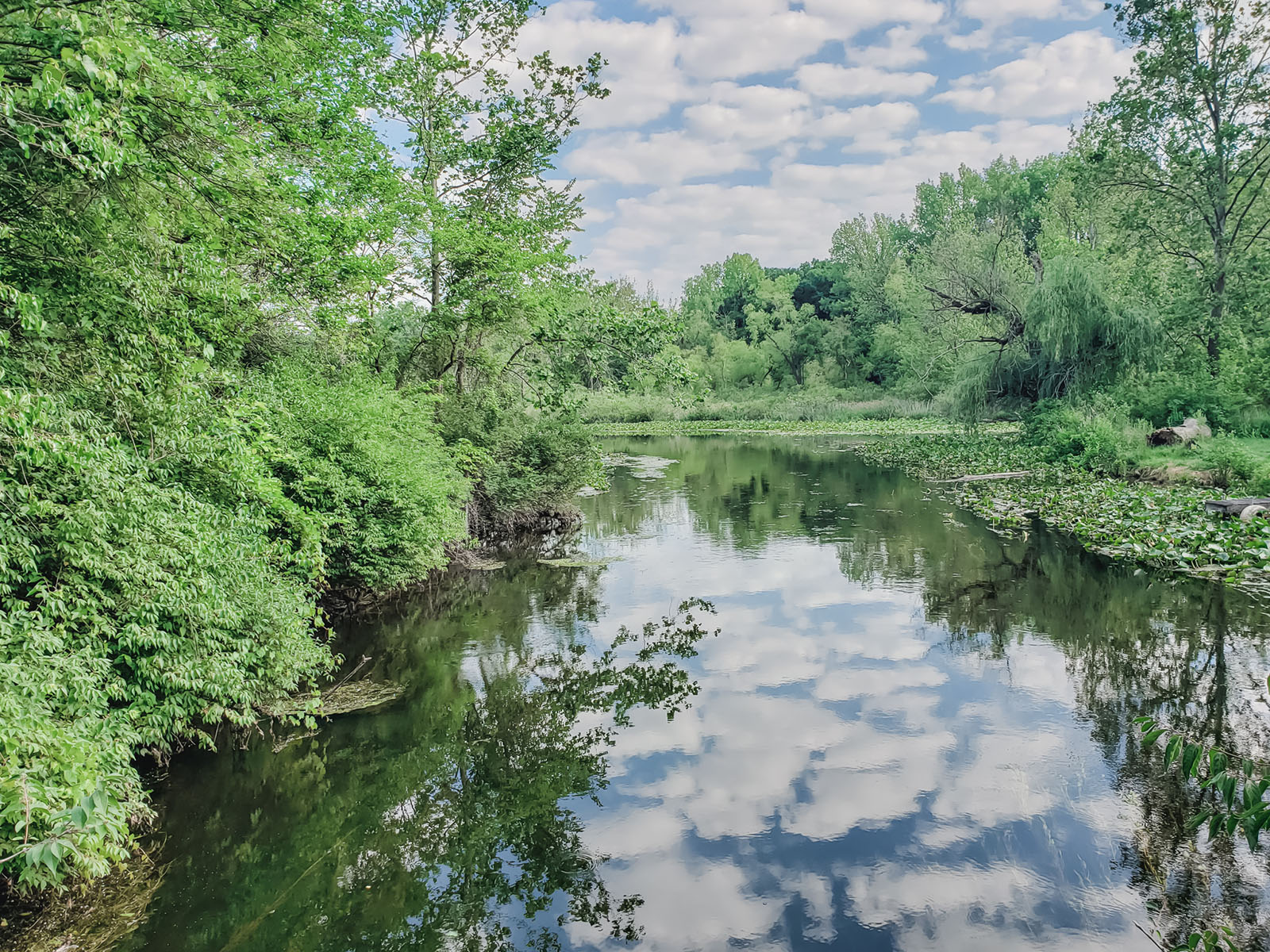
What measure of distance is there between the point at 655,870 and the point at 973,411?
26912mm

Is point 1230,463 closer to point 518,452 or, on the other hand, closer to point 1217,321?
point 1217,321

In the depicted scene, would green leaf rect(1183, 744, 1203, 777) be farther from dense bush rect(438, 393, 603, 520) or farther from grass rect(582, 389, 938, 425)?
grass rect(582, 389, 938, 425)

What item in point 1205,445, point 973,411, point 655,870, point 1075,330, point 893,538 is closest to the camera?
point 655,870

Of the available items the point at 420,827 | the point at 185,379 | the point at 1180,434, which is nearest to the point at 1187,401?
the point at 1180,434

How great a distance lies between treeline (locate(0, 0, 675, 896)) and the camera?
4680 millimetres

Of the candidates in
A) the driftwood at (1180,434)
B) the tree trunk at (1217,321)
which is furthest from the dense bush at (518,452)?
the tree trunk at (1217,321)

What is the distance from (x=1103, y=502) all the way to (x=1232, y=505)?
2876 mm

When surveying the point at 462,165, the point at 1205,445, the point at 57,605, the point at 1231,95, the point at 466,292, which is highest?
the point at 1231,95

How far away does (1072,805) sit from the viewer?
6129mm

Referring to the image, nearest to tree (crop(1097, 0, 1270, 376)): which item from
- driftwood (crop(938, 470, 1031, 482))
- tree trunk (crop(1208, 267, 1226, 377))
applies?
tree trunk (crop(1208, 267, 1226, 377))

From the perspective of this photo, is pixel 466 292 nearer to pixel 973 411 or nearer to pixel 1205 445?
pixel 1205 445

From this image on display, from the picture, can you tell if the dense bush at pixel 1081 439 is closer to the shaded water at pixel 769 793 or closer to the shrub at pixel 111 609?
the shaded water at pixel 769 793

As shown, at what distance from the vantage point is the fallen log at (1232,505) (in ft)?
42.0

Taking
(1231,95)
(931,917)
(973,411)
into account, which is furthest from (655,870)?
(1231,95)
